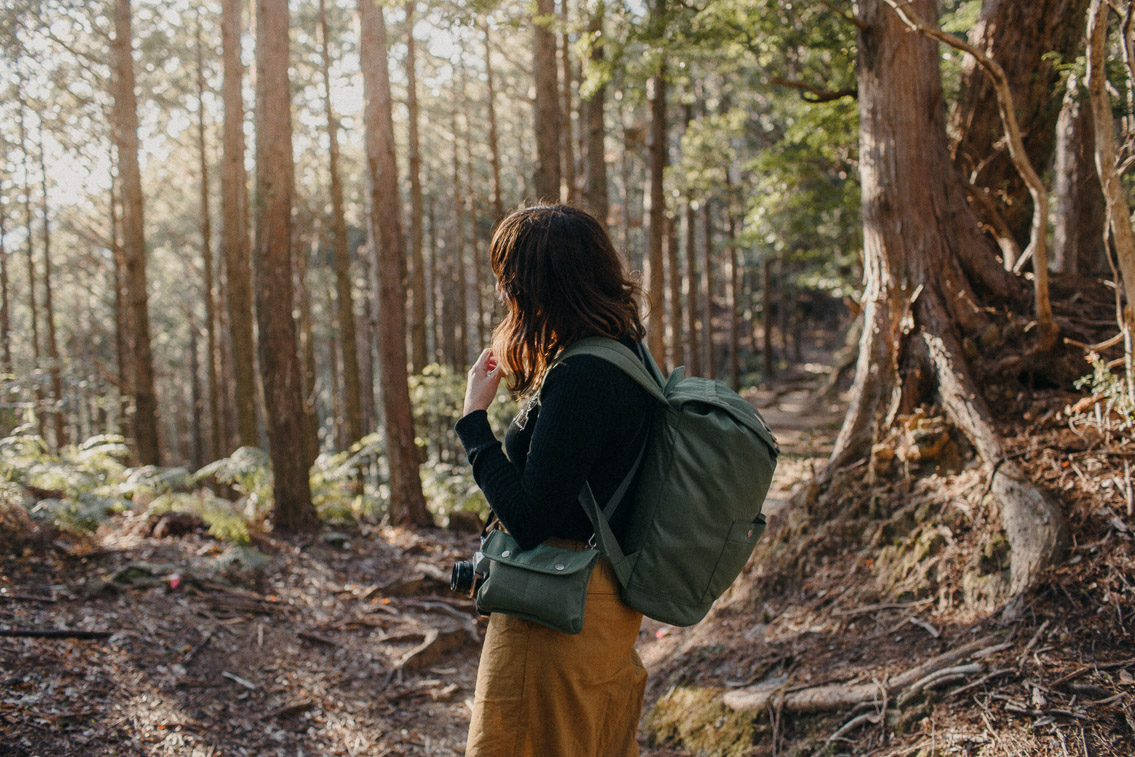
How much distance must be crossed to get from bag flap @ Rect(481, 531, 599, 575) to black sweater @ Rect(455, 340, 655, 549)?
0.10ft

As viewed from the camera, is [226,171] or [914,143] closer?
[914,143]

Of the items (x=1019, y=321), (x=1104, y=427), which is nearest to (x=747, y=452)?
(x=1104, y=427)

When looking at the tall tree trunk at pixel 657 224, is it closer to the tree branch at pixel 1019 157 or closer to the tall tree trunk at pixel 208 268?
the tree branch at pixel 1019 157

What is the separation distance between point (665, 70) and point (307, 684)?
29.8 feet

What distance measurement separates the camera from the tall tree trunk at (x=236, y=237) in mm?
11828

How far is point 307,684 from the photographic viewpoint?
505 cm

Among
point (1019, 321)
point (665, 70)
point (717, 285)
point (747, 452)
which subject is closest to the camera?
point (747, 452)

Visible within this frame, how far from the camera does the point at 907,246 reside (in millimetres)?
5273

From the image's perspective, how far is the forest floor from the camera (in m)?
3.13

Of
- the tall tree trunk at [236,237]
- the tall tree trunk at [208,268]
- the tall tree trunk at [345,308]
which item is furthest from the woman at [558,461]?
the tall tree trunk at [208,268]

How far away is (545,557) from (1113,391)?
388cm

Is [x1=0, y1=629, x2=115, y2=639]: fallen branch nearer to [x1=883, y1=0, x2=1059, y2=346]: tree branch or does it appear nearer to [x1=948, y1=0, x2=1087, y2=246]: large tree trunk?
[x1=883, y1=0, x2=1059, y2=346]: tree branch

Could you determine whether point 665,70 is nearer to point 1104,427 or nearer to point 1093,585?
point 1104,427

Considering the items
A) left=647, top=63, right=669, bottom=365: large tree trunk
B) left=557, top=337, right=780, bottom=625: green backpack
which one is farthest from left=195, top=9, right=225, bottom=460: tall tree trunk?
left=557, top=337, right=780, bottom=625: green backpack
